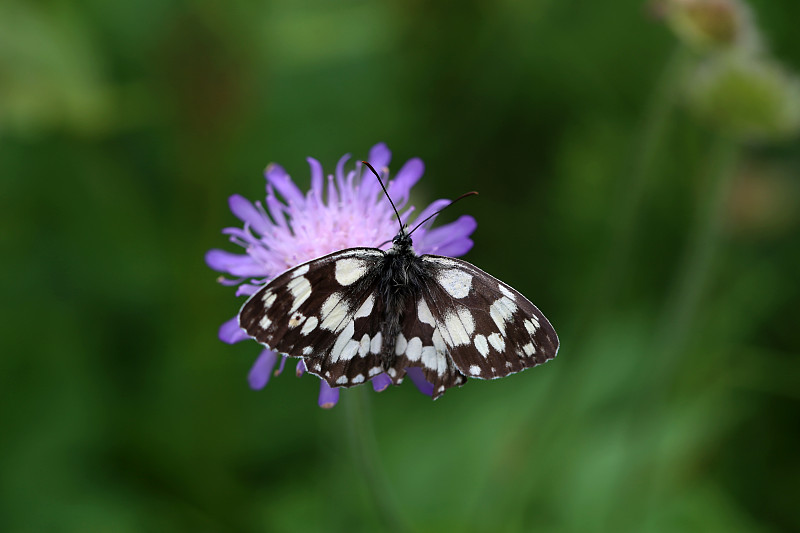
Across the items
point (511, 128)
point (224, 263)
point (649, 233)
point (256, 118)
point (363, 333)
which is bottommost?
point (363, 333)

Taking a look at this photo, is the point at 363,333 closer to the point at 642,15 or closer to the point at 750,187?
the point at 750,187

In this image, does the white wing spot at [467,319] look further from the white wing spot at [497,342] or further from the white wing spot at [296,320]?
the white wing spot at [296,320]

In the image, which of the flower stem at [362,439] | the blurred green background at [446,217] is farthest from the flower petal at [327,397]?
the blurred green background at [446,217]

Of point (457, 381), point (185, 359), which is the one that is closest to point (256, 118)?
point (185, 359)

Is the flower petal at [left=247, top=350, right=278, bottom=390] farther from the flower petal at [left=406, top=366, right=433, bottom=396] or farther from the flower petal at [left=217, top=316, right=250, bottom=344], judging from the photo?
the flower petal at [left=406, top=366, right=433, bottom=396]

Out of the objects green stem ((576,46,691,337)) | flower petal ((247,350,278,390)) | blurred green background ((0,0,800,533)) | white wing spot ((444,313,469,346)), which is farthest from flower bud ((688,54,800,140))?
flower petal ((247,350,278,390))

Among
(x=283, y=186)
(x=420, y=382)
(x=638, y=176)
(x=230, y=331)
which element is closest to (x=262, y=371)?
(x=230, y=331)
